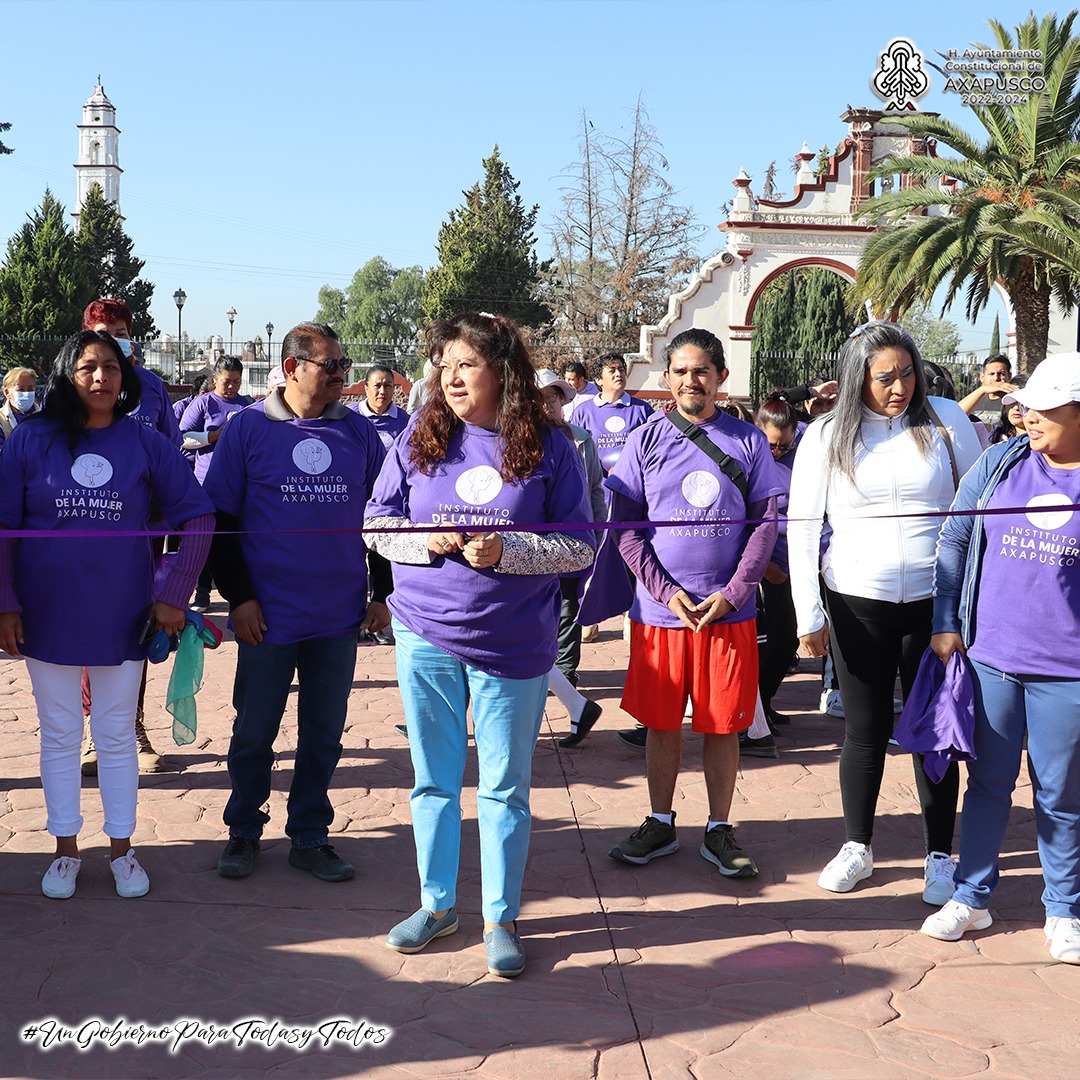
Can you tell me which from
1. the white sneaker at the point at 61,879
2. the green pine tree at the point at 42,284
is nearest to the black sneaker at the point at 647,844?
the white sneaker at the point at 61,879

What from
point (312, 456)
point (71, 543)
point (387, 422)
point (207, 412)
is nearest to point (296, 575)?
point (312, 456)

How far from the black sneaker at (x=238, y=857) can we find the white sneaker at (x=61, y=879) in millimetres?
510

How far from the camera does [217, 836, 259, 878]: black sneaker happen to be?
14.1ft

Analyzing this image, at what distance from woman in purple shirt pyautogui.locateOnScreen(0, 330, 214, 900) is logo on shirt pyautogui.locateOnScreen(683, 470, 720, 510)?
1790mm

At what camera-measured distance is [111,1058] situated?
308cm

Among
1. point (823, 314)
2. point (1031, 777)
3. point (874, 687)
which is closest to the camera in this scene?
point (1031, 777)

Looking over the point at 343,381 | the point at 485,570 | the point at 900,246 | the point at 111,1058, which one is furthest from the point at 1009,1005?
the point at 900,246

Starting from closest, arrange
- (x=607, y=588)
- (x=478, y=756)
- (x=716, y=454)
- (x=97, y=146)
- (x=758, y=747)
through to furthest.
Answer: (x=478, y=756), (x=716, y=454), (x=607, y=588), (x=758, y=747), (x=97, y=146)

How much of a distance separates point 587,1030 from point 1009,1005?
1.27m

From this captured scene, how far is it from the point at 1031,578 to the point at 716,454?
1245 millimetres

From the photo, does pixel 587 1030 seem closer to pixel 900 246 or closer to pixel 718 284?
pixel 900 246

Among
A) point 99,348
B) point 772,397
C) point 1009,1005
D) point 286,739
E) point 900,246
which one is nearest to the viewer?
point 1009,1005

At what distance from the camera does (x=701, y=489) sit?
446 centimetres

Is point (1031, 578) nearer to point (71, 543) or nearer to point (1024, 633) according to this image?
point (1024, 633)
